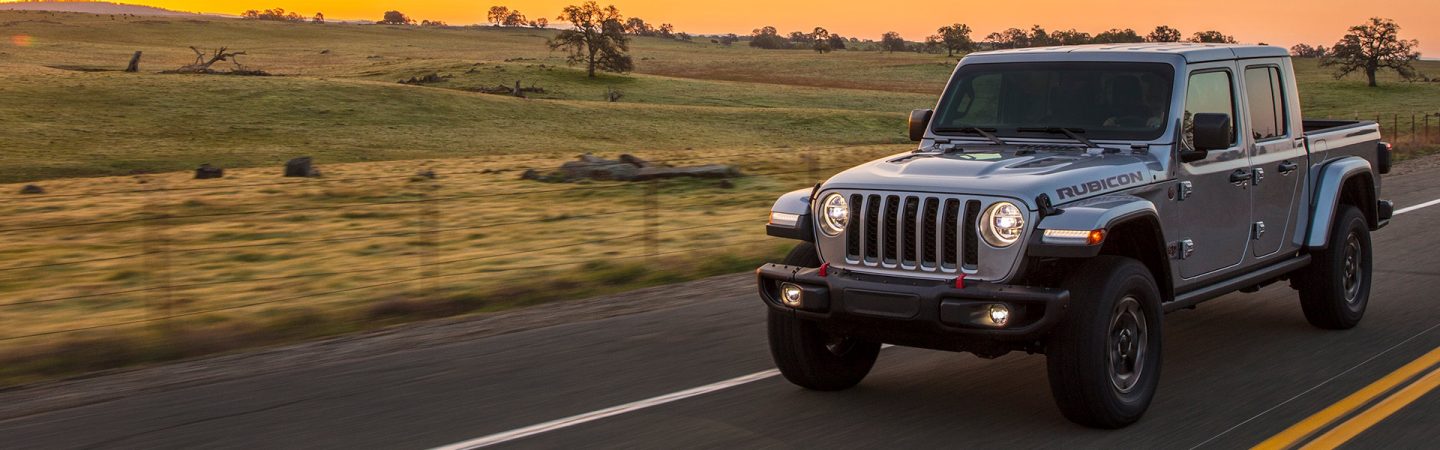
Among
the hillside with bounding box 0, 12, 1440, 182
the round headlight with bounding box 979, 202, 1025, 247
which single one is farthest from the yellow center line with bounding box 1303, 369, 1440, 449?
the hillside with bounding box 0, 12, 1440, 182

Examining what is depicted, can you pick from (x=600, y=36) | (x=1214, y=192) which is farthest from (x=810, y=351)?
(x=600, y=36)

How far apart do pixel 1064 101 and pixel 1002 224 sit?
68.3 inches

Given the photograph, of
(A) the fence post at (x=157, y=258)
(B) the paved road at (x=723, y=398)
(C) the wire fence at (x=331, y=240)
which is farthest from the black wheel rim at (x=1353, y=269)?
(A) the fence post at (x=157, y=258)

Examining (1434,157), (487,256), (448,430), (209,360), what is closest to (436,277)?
(487,256)

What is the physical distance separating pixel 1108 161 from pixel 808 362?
5.90 ft

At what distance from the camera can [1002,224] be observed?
598 centimetres

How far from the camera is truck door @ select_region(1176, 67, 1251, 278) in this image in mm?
7102

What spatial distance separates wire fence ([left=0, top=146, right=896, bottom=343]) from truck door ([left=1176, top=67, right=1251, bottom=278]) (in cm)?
612

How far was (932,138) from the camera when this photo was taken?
783 cm

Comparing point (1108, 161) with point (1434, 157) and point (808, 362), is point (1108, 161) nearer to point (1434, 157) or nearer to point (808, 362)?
point (808, 362)

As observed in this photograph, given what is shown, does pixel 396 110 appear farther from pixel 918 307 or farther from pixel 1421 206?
pixel 918 307

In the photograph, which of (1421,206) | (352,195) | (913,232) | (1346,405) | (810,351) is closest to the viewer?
(913,232)

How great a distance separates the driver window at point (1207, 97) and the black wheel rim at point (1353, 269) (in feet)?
5.58

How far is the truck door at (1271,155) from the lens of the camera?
7812 mm
